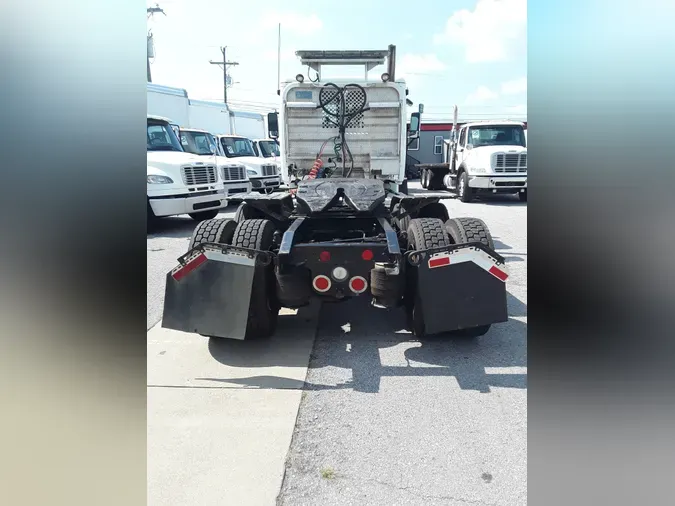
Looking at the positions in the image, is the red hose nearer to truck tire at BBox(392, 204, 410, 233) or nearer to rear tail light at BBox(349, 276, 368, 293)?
truck tire at BBox(392, 204, 410, 233)

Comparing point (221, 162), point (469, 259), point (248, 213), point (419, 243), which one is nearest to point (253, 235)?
point (248, 213)

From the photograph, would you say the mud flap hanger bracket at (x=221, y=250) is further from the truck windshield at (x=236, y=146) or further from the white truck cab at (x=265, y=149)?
the white truck cab at (x=265, y=149)

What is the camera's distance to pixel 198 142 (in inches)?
535

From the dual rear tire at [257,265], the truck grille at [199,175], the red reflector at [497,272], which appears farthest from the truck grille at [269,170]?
the red reflector at [497,272]

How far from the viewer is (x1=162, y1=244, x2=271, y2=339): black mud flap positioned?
3.50 meters

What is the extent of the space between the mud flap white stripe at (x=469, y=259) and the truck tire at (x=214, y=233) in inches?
73.5

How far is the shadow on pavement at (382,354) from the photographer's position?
3.29 meters

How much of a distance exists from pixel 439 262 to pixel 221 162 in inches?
444

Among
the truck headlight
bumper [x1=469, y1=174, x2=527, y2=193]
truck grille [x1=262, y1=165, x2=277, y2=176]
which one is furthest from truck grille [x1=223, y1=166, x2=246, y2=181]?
bumper [x1=469, y1=174, x2=527, y2=193]

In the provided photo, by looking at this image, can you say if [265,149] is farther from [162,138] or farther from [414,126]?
[414,126]

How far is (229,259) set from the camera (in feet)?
11.5

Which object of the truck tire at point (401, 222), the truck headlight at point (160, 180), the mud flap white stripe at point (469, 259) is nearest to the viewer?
the mud flap white stripe at point (469, 259)
